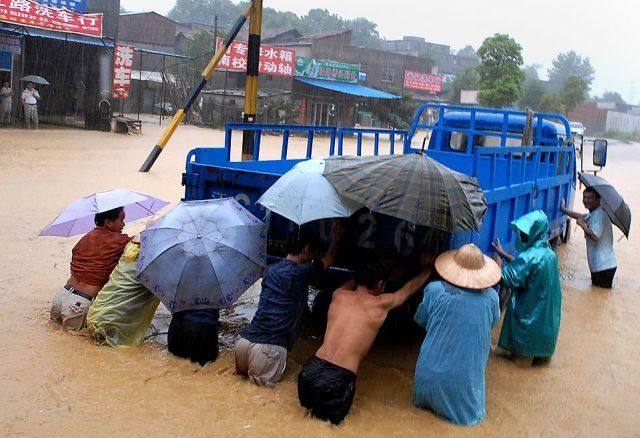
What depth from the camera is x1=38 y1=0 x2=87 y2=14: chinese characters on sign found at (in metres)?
20.5

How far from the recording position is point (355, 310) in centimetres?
391

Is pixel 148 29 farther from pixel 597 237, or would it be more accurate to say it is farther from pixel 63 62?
pixel 597 237

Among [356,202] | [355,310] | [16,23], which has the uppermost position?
[16,23]

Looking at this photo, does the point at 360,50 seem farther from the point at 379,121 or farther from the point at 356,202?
the point at 356,202

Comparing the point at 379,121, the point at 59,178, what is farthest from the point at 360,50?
the point at 59,178

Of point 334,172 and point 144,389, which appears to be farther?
point 334,172

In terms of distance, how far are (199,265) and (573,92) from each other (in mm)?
52884

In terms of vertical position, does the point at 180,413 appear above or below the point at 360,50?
below

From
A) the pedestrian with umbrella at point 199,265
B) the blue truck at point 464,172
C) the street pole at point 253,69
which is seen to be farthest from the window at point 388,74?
the pedestrian with umbrella at point 199,265

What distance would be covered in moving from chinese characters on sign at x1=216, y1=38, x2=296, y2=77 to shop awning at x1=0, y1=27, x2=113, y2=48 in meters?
9.37

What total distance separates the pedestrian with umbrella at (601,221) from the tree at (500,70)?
32817mm

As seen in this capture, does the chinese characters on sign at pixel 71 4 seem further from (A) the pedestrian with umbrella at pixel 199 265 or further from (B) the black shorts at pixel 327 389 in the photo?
(B) the black shorts at pixel 327 389

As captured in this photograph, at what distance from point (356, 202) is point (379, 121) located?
110 ft

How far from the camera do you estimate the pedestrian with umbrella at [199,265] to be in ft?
13.9
